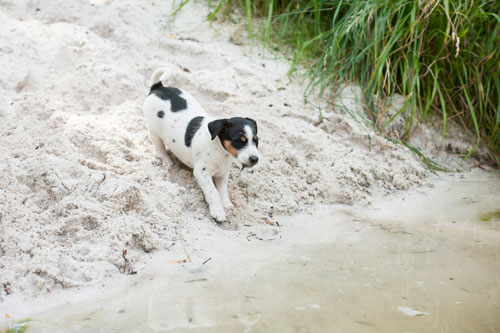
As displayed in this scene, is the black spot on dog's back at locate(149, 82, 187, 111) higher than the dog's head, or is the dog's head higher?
the black spot on dog's back at locate(149, 82, 187, 111)

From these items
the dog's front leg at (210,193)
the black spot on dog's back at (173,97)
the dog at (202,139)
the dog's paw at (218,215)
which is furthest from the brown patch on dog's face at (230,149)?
the black spot on dog's back at (173,97)

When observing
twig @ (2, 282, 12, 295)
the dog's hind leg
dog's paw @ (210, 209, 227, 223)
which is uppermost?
the dog's hind leg

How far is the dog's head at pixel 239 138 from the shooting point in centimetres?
320

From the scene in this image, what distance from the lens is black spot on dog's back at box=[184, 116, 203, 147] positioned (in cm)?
354

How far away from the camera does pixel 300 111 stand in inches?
184

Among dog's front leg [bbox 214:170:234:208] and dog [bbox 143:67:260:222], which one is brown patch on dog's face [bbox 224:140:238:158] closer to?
dog [bbox 143:67:260:222]

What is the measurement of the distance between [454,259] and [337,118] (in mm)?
2047

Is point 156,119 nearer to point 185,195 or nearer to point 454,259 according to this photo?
point 185,195

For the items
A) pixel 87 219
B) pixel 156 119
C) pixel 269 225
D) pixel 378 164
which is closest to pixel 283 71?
pixel 378 164

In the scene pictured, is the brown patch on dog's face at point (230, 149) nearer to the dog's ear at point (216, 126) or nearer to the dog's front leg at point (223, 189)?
the dog's ear at point (216, 126)

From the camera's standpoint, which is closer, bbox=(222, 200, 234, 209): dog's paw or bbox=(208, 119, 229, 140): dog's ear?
bbox=(208, 119, 229, 140): dog's ear

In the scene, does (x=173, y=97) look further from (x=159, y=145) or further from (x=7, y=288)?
(x=7, y=288)

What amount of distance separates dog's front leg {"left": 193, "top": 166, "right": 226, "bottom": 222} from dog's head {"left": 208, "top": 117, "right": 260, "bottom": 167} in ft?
0.90

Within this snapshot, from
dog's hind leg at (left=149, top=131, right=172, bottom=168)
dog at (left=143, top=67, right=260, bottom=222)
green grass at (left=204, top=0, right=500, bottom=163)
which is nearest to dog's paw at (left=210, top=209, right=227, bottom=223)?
dog at (left=143, top=67, right=260, bottom=222)
